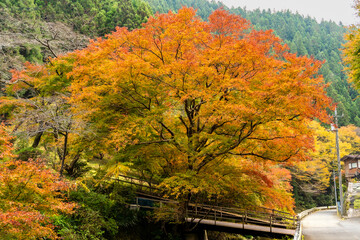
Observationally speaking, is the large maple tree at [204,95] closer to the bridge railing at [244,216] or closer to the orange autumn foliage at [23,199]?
the bridge railing at [244,216]

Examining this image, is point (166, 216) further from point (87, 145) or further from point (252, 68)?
point (252, 68)

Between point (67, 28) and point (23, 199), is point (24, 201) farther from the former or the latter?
point (67, 28)

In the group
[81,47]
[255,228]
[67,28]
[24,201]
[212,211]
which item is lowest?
[255,228]

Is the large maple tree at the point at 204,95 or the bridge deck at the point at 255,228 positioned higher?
the large maple tree at the point at 204,95

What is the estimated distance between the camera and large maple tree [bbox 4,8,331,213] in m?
8.52

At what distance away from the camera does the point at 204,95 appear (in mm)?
9047

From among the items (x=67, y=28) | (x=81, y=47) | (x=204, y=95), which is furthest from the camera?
(x=67, y=28)

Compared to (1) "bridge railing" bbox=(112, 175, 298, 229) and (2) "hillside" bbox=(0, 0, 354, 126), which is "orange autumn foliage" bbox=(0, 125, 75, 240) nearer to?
(1) "bridge railing" bbox=(112, 175, 298, 229)

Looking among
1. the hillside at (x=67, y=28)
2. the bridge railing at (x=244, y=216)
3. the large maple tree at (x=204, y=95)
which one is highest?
the hillside at (x=67, y=28)

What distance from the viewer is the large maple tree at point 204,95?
336 inches

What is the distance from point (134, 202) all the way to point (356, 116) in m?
59.0

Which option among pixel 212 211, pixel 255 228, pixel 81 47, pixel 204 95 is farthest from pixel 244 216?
pixel 81 47

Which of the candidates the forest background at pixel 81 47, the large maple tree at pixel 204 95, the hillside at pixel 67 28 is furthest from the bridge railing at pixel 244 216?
the hillside at pixel 67 28

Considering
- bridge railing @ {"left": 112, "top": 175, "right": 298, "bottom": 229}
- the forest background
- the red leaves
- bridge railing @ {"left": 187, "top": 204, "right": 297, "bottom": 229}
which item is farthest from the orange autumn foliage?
bridge railing @ {"left": 187, "top": 204, "right": 297, "bottom": 229}
